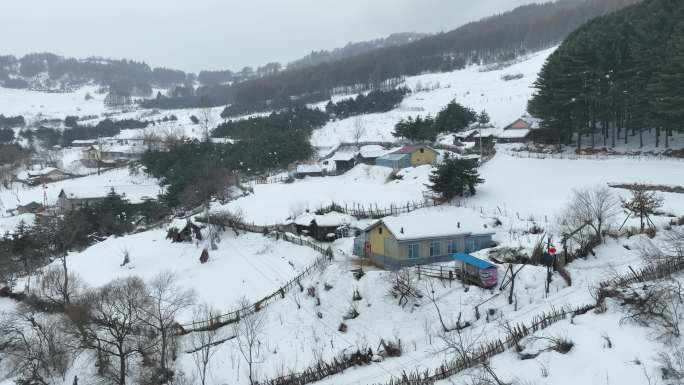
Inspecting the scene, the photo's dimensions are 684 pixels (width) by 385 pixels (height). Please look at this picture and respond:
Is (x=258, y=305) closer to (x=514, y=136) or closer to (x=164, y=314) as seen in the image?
(x=164, y=314)

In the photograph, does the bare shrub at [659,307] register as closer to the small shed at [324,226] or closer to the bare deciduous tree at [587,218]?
the bare deciduous tree at [587,218]

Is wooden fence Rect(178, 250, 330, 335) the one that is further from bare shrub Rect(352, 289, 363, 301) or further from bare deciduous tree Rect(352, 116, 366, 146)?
bare deciduous tree Rect(352, 116, 366, 146)

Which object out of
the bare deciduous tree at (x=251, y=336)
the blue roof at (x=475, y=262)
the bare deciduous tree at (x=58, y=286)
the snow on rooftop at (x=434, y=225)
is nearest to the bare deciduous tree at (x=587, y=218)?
the snow on rooftop at (x=434, y=225)

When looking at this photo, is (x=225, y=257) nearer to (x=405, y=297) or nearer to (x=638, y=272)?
(x=405, y=297)

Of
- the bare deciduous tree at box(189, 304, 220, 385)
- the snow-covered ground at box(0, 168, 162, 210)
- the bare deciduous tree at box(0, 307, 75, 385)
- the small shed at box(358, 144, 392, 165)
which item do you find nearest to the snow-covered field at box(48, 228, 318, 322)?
the bare deciduous tree at box(189, 304, 220, 385)

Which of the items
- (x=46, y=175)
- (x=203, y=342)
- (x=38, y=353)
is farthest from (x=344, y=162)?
(x=46, y=175)

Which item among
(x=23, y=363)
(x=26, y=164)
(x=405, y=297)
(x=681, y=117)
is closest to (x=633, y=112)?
(x=681, y=117)

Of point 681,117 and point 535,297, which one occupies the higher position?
point 681,117
